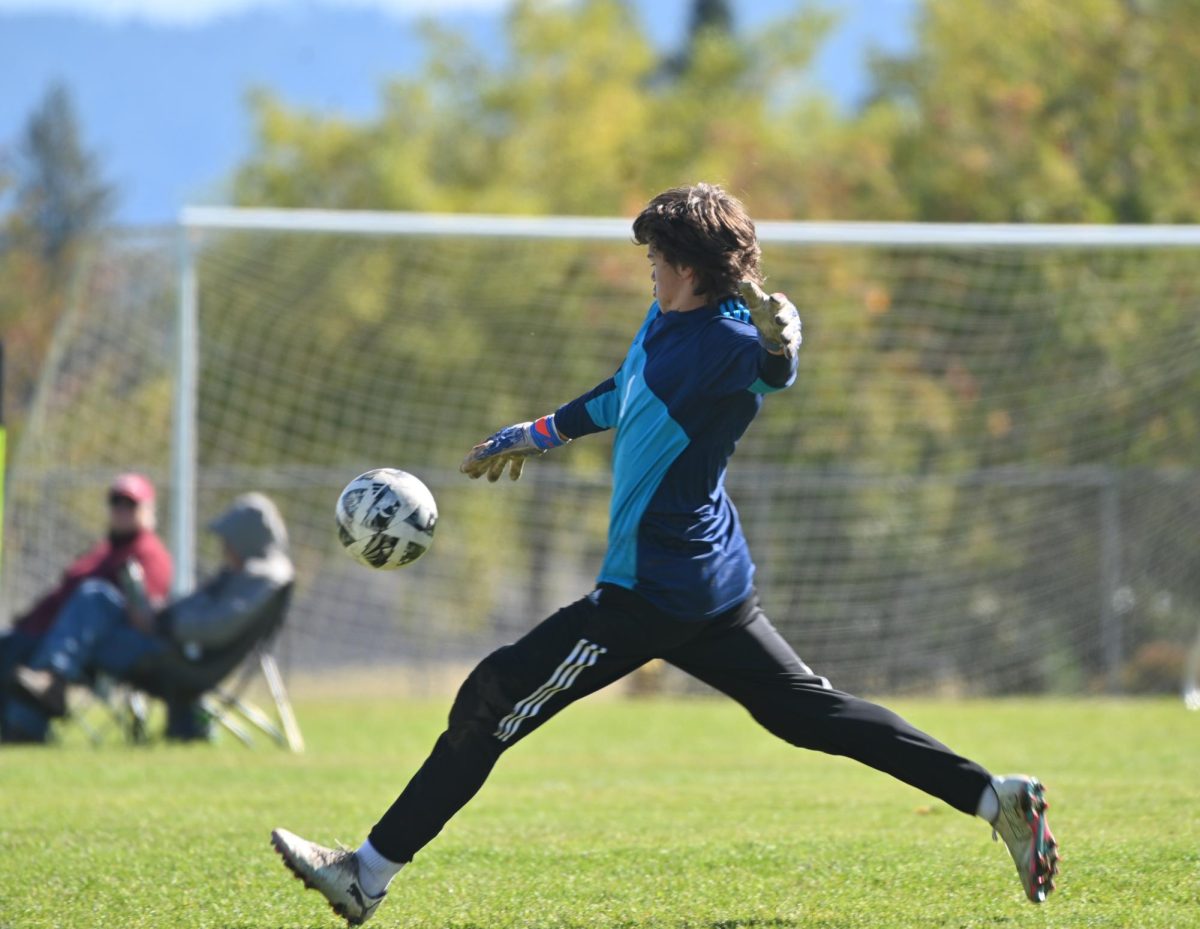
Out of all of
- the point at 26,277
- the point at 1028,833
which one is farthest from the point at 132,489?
the point at 26,277

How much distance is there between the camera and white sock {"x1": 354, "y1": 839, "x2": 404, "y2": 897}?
4867 mm

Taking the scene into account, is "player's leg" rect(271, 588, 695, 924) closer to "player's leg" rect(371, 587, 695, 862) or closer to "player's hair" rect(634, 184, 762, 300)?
"player's leg" rect(371, 587, 695, 862)

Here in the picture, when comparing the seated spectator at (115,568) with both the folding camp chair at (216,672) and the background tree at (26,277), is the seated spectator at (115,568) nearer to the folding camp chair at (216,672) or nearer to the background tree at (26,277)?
the folding camp chair at (216,672)

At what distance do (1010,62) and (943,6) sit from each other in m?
5.35

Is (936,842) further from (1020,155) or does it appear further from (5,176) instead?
(5,176)

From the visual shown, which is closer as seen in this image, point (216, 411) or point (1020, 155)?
point (216, 411)

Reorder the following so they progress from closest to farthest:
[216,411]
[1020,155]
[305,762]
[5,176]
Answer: [305,762]
[216,411]
[1020,155]
[5,176]

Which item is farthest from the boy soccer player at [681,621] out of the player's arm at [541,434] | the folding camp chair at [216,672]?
the folding camp chair at [216,672]

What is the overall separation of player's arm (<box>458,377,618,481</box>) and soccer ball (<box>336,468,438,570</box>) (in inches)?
11.5

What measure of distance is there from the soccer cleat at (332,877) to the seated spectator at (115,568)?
23.8 ft

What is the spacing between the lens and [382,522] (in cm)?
570

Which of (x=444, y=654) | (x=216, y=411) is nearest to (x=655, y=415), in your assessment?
(x=216, y=411)

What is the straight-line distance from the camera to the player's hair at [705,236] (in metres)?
5.07

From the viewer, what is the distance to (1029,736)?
11.4 meters
